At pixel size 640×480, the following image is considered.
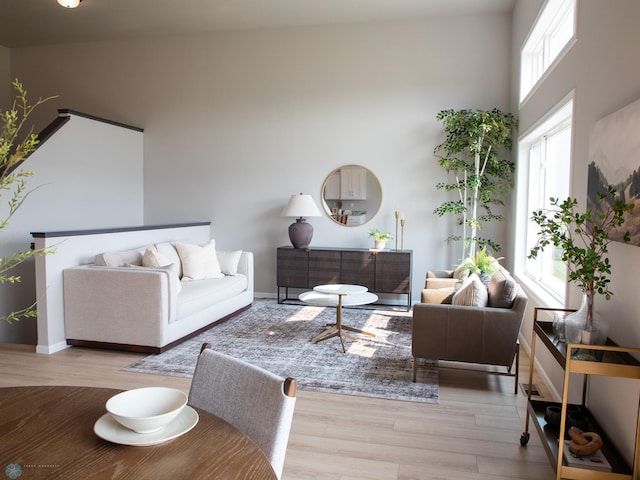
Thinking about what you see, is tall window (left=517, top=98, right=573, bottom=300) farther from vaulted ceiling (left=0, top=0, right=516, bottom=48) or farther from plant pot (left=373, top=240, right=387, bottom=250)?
vaulted ceiling (left=0, top=0, right=516, bottom=48)

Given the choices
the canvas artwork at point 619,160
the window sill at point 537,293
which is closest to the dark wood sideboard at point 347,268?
the window sill at point 537,293

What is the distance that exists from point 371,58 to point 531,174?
2488 mm

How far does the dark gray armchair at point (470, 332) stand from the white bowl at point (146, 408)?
2.40 m

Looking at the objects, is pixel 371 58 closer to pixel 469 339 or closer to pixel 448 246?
pixel 448 246

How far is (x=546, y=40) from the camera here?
460 centimetres

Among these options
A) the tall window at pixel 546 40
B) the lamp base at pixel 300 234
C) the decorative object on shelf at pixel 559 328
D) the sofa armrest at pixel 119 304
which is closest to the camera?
the decorative object on shelf at pixel 559 328

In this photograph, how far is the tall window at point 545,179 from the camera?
155 inches

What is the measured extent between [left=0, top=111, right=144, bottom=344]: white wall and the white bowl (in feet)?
14.5

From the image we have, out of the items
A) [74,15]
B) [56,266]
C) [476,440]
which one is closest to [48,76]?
[74,15]

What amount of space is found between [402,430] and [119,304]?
2.55 meters

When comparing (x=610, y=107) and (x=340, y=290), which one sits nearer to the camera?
(x=610, y=107)

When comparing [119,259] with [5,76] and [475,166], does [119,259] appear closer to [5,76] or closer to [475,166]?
[475,166]

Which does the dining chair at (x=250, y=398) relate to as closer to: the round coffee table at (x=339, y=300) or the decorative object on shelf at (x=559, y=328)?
the decorative object on shelf at (x=559, y=328)

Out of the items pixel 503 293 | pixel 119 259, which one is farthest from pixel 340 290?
pixel 119 259
